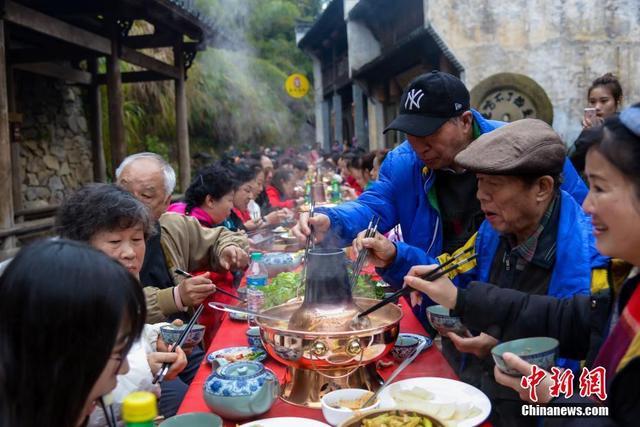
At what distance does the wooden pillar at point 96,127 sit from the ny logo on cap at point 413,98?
1119 cm

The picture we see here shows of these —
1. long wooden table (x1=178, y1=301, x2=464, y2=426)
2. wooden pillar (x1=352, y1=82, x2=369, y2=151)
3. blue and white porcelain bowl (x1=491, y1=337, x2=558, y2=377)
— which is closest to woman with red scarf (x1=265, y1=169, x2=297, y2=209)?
long wooden table (x1=178, y1=301, x2=464, y2=426)

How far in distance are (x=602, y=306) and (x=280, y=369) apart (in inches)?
56.6

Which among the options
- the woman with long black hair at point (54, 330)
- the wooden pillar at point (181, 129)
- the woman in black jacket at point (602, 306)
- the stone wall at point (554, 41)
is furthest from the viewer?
the stone wall at point (554, 41)

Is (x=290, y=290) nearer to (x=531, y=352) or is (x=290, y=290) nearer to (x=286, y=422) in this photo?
(x=286, y=422)

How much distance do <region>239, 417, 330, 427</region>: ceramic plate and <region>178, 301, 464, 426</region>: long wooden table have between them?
4.6 inches

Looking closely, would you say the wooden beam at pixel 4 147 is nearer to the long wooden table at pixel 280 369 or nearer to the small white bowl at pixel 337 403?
the long wooden table at pixel 280 369

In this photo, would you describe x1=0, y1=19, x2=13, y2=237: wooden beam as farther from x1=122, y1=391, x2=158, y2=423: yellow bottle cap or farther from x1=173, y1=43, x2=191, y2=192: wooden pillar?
x1=122, y1=391, x2=158, y2=423: yellow bottle cap


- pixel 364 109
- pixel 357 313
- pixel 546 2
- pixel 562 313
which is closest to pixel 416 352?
pixel 357 313

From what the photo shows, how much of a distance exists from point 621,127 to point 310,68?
39.2m

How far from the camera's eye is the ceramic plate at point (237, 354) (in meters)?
2.72

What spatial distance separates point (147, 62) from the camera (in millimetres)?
11484

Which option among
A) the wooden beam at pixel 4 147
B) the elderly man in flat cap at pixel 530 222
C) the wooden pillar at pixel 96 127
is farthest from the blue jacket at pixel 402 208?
Result: the wooden pillar at pixel 96 127

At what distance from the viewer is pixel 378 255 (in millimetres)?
3160

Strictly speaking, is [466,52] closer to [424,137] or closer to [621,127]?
[424,137]
